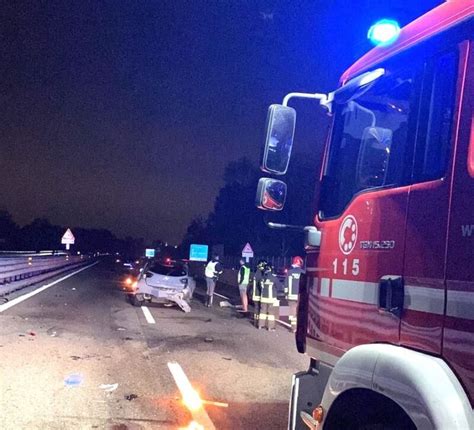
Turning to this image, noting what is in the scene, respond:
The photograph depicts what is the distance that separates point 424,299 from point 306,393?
146 cm

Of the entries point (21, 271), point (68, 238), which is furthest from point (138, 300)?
point (68, 238)

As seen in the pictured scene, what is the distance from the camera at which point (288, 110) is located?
3951 millimetres

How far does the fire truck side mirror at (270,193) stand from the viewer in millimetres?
4141

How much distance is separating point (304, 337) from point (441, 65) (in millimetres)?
2054

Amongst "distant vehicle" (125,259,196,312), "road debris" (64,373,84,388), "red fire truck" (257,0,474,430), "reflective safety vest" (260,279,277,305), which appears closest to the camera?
"red fire truck" (257,0,474,430)

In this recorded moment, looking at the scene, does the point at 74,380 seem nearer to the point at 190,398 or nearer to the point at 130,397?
the point at 130,397

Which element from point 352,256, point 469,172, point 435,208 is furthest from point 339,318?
point 469,172

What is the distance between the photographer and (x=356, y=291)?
11.2ft

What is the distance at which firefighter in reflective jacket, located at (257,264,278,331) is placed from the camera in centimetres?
1358

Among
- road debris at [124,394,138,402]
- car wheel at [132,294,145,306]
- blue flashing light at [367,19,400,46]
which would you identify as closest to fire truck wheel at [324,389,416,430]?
blue flashing light at [367,19,400,46]

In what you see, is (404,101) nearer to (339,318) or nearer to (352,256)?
(352,256)

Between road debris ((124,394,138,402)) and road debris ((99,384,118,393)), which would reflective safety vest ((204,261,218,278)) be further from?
road debris ((124,394,138,402))

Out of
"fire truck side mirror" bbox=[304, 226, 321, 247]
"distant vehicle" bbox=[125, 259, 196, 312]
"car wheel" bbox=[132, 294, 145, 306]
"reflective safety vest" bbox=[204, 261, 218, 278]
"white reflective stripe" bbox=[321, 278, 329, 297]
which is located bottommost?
"car wheel" bbox=[132, 294, 145, 306]

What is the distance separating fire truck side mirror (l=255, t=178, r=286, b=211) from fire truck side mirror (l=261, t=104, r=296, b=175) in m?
0.19
